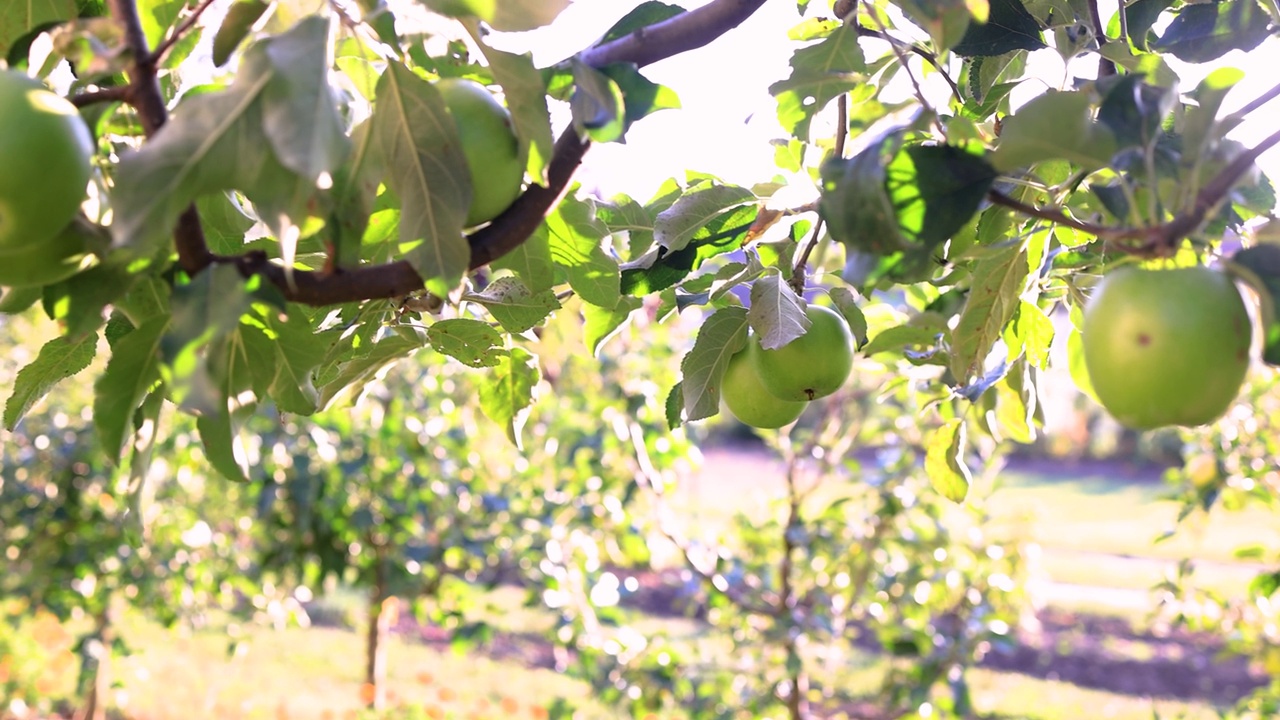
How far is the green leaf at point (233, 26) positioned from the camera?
0.63 m

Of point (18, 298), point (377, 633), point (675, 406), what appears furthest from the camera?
point (377, 633)

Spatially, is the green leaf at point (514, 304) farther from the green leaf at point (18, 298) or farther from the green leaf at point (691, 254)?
the green leaf at point (18, 298)

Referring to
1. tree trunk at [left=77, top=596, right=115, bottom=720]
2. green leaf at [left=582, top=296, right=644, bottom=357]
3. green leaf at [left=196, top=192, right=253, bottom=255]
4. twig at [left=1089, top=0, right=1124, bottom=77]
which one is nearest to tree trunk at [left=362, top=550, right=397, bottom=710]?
tree trunk at [left=77, top=596, right=115, bottom=720]

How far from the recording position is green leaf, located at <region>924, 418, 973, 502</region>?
1.10 meters

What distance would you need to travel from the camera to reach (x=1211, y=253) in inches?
27.7

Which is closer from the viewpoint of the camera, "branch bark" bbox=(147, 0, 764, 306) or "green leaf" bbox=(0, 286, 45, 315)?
"branch bark" bbox=(147, 0, 764, 306)

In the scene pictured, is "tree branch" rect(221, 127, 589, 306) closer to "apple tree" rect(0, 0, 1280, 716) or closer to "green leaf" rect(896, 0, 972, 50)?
"apple tree" rect(0, 0, 1280, 716)

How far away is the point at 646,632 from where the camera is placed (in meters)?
6.29

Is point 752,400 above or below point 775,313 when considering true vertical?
below

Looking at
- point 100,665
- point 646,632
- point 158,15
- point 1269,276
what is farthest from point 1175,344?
point 646,632

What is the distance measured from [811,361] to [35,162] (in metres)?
0.66

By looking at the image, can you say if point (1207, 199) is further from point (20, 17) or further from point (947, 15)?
point (20, 17)

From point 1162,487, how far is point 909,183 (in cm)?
1506

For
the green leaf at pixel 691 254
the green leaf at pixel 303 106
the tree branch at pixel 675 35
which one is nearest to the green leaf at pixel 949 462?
the green leaf at pixel 691 254
